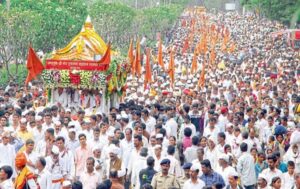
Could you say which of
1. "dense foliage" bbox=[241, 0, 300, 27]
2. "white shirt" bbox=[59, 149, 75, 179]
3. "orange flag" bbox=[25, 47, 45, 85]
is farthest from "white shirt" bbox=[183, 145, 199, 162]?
"dense foliage" bbox=[241, 0, 300, 27]

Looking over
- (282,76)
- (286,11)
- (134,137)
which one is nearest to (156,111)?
(134,137)

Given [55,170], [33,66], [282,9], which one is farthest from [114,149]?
[282,9]

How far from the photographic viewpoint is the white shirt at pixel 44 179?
13391 mm

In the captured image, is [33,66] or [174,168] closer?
[174,168]

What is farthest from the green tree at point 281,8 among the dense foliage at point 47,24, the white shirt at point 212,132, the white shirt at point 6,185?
the white shirt at point 6,185

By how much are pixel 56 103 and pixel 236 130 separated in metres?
6.17

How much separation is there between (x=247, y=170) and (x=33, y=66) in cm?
825

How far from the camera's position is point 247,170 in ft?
50.9

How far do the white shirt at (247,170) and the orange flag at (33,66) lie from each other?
25.6ft

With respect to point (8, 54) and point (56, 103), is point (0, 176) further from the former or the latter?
point (8, 54)

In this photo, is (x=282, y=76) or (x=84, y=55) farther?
(x=282, y=76)

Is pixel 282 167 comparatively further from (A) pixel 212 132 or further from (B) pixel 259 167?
(A) pixel 212 132

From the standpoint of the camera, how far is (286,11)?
61.4 metres

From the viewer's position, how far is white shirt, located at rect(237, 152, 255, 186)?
15484mm
